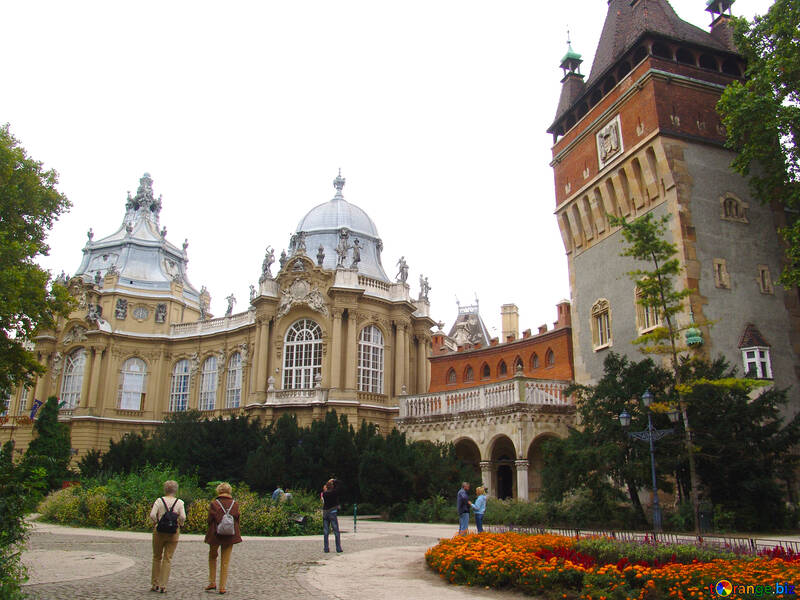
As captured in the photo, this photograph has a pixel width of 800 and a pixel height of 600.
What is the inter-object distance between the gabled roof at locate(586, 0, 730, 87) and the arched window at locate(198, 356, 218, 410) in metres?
31.9

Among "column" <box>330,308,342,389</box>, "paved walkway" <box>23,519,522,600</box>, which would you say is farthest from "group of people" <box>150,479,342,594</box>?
"column" <box>330,308,342,389</box>

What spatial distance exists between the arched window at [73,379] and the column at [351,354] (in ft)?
74.7

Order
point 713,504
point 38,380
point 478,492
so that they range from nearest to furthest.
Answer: point 478,492 → point 713,504 → point 38,380

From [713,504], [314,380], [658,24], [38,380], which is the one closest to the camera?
[713,504]

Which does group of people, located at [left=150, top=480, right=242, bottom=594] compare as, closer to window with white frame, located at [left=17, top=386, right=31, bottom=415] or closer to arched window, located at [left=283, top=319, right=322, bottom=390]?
arched window, located at [left=283, top=319, right=322, bottom=390]

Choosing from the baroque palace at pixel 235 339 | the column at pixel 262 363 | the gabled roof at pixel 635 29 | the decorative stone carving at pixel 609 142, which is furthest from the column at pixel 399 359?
the gabled roof at pixel 635 29

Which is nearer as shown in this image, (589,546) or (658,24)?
(589,546)

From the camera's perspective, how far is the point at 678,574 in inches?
352

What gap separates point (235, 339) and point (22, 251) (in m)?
23.6

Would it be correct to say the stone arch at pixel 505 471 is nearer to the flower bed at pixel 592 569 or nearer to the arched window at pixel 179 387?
the flower bed at pixel 592 569

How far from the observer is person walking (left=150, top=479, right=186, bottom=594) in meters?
9.64

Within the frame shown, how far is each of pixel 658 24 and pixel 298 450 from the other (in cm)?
2580

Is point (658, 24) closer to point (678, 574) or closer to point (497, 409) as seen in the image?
point (497, 409)

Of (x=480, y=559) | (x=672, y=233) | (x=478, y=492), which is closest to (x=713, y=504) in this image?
(x=478, y=492)
